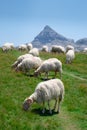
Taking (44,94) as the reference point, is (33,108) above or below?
below

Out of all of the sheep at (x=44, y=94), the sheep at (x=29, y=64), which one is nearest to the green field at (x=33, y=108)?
the sheep at (x=44, y=94)

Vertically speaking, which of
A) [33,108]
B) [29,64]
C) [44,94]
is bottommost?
[29,64]

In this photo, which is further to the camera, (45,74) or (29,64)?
(29,64)

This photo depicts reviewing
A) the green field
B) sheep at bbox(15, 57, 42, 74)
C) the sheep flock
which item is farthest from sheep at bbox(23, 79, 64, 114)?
sheep at bbox(15, 57, 42, 74)

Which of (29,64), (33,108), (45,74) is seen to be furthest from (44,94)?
(29,64)

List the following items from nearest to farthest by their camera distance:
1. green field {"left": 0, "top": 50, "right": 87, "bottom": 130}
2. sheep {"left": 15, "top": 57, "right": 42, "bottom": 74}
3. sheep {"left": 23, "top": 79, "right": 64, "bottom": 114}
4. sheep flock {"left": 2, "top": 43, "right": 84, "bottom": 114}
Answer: green field {"left": 0, "top": 50, "right": 87, "bottom": 130} → sheep {"left": 23, "top": 79, "right": 64, "bottom": 114} → sheep flock {"left": 2, "top": 43, "right": 84, "bottom": 114} → sheep {"left": 15, "top": 57, "right": 42, "bottom": 74}

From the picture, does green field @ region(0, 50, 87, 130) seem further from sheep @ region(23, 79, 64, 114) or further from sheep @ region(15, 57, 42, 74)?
sheep @ region(15, 57, 42, 74)

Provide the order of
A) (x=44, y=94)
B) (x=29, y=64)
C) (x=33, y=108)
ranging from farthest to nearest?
(x=29, y=64)
(x=33, y=108)
(x=44, y=94)

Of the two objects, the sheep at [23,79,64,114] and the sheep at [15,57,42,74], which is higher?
the sheep at [23,79,64,114]

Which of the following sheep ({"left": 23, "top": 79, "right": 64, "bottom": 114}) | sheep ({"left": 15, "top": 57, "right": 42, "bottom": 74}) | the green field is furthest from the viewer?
sheep ({"left": 15, "top": 57, "right": 42, "bottom": 74})

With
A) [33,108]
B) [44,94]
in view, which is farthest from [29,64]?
[44,94]

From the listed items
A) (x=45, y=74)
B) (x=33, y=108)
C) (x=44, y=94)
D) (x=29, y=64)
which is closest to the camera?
(x=44, y=94)

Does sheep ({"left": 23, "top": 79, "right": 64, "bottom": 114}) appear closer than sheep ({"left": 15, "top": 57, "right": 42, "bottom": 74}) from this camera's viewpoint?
Yes

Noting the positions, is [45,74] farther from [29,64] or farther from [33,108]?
[33,108]
